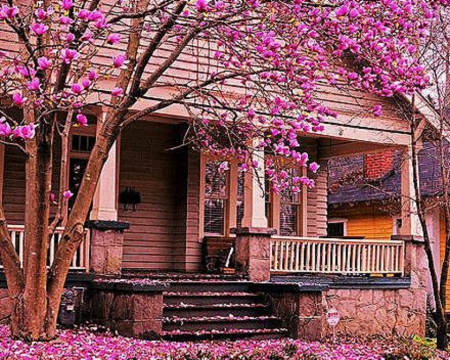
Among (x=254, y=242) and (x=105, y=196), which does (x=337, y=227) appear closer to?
(x=254, y=242)

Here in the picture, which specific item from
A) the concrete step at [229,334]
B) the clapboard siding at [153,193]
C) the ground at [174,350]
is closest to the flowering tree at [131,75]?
the ground at [174,350]

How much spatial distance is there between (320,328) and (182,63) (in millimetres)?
4625

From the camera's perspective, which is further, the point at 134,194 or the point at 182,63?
the point at 134,194

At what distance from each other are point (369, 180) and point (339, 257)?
25.1 feet

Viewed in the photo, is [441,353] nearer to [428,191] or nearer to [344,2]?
[344,2]

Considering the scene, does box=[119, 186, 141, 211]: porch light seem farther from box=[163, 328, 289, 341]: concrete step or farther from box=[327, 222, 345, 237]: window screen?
box=[327, 222, 345, 237]: window screen

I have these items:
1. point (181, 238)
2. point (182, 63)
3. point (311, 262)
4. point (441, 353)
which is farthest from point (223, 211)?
point (441, 353)

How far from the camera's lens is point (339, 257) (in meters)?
13.4

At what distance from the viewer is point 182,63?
1234 cm

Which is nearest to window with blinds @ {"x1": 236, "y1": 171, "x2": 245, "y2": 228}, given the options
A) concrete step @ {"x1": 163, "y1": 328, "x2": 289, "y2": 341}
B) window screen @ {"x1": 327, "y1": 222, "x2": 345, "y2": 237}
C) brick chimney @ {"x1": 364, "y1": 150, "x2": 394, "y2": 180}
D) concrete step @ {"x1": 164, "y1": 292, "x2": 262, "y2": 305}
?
concrete step @ {"x1": 164, "y1": 292, "x2": 262, "y2": 305}

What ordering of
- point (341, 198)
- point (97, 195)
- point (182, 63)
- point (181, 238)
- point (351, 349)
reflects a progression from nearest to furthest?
point (351, 349)
point (97, 195)
point (182, 63)
point (181, 238)
point (341, 198)

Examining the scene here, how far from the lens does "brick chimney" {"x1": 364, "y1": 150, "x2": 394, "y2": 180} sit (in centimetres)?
2107

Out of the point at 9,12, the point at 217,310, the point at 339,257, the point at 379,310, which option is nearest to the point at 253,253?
the point at 217,310

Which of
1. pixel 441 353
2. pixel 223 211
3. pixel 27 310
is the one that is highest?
pixel 223 211
